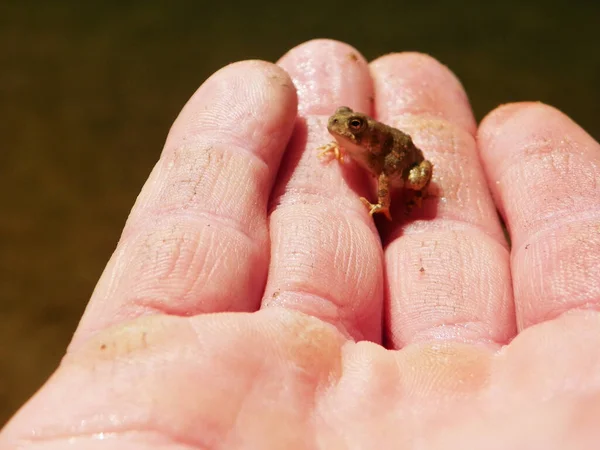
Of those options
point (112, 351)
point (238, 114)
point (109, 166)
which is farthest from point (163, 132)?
point (112, 351)

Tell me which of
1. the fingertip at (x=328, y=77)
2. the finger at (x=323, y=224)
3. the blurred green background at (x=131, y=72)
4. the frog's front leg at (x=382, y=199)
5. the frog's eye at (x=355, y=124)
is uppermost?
the fingertip at (x=328, y=77)

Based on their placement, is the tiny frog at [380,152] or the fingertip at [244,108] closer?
the fingertip at [244,108]

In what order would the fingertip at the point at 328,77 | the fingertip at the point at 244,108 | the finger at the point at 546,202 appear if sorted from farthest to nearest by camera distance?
the fingertip at the point at 328,77 < the fingertip at the point at 244,108 < the finger at the point at 546,202

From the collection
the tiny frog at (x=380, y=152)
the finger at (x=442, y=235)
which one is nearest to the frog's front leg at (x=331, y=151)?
the tiny frog at (x=380, y=152)

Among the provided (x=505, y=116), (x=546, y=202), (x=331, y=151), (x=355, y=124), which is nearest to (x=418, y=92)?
(x=505, y=116)

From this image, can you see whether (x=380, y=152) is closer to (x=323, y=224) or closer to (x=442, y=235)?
(x=442, y=235)

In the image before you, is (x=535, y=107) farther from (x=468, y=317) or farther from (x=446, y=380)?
(x=446, y=380)

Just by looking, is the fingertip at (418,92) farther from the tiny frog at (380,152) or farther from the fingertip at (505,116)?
the tiny frog at (380,152)
